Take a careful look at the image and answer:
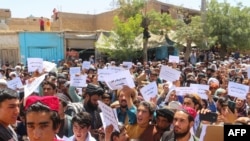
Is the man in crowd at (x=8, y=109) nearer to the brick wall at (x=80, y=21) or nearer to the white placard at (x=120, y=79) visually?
the white placard at (x=120, y=79)

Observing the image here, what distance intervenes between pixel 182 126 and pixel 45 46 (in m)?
19.6

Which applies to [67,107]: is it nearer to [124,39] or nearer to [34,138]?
[34,138]

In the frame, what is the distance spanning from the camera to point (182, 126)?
11.7 ft

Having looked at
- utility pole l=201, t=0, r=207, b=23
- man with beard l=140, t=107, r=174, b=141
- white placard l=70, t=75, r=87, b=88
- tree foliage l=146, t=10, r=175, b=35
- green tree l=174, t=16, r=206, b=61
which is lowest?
man with beard l=140, t=107, r=174, b=141

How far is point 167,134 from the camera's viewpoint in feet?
12.3

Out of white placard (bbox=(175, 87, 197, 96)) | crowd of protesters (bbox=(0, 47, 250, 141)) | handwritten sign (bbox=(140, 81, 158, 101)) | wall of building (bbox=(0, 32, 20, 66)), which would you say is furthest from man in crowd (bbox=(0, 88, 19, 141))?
wall of building (bbox=(0, 32, 20, 66))

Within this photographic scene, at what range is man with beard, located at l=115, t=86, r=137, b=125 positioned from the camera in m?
4.55

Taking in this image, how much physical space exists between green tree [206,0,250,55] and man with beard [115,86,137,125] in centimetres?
1777

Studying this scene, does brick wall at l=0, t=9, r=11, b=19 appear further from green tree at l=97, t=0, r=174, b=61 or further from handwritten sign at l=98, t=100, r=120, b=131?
handwritten sign at l=98, t=100, r=120, b=131

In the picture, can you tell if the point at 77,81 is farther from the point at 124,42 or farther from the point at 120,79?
the point at 124,42

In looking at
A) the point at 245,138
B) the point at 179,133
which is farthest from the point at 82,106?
the point at 245,138

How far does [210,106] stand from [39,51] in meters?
17.8

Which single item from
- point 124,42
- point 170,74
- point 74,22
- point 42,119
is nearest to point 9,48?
point 124,42

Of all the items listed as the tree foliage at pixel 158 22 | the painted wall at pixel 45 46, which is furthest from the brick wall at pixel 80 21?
the tree foliage at pixel 158 22
